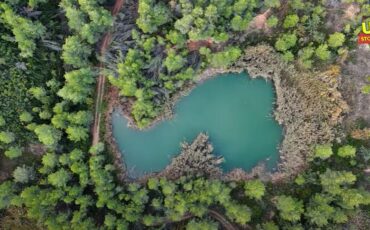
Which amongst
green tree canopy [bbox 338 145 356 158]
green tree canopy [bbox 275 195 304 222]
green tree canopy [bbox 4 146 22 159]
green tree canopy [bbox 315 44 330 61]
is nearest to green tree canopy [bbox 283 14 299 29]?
green tree canopy [bbox 315 44 330 61]

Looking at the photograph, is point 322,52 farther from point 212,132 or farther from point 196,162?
point 196,162

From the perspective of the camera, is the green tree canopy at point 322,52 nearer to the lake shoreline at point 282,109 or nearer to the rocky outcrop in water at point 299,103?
the rocky outcrop in water at point 299,103

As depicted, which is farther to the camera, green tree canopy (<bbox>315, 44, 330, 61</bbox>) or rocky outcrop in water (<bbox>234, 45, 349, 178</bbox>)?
rocky outcrop in water (<bbox>234, 45, 349, 178</bbox>)

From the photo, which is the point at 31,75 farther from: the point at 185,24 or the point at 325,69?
the point at 325,69

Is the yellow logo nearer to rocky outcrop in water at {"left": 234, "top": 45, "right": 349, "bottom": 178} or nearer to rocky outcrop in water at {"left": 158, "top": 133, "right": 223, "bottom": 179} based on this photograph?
rocky outcrop in water at {"left": 234, "top": 45, "right": 349, "bottom": 178}

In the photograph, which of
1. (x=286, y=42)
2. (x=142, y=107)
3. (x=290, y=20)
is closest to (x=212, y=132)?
(x=142, y=107)
